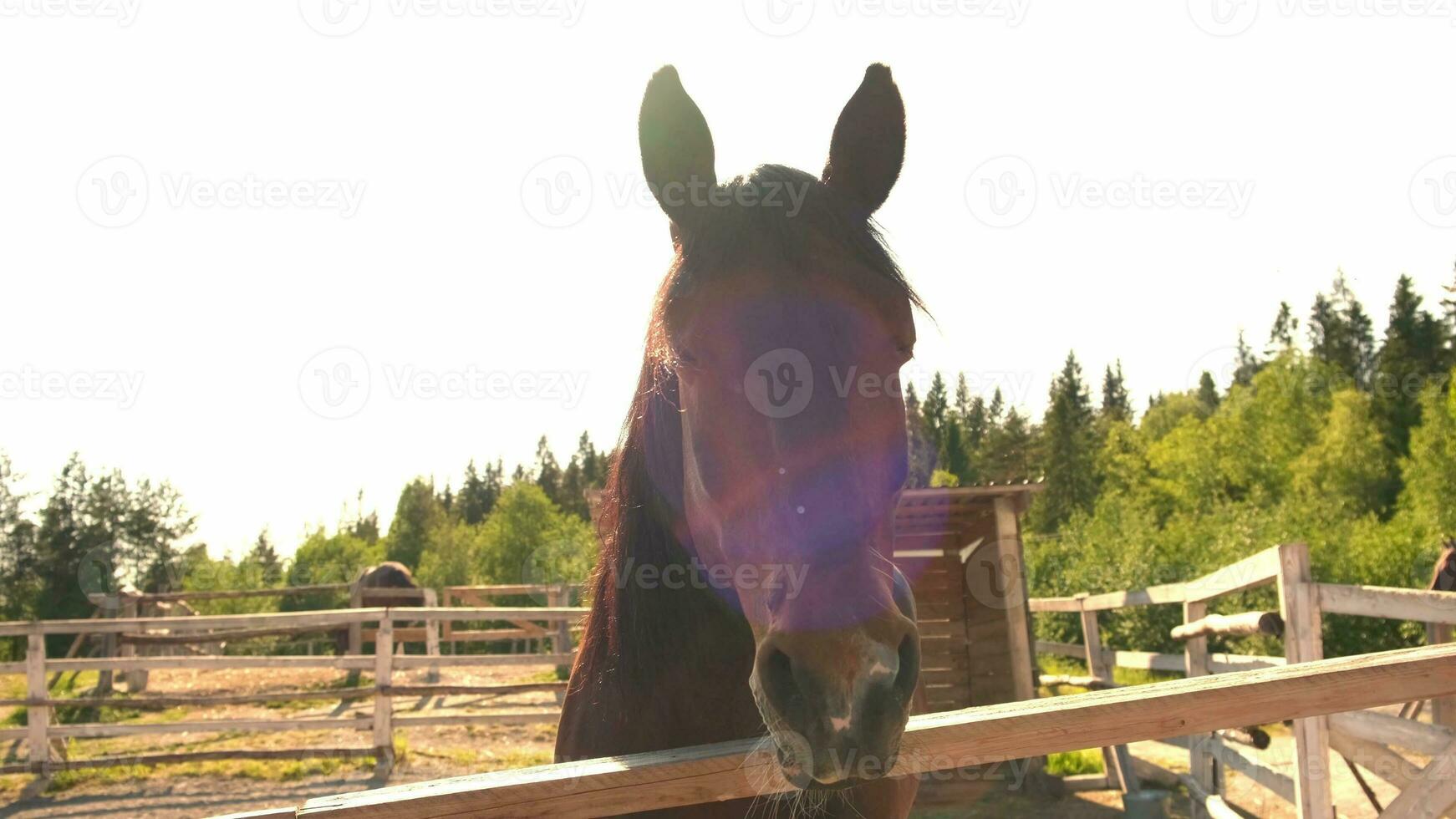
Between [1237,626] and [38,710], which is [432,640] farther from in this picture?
[1237,626]

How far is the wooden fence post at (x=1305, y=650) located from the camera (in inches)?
177

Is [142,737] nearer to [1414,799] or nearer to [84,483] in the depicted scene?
[1414,799]

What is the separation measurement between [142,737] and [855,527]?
15677 mm

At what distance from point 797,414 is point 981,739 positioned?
0.81 meters

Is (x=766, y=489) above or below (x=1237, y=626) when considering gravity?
above

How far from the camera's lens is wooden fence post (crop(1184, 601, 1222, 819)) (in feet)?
24.9

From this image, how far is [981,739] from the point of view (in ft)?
6.07

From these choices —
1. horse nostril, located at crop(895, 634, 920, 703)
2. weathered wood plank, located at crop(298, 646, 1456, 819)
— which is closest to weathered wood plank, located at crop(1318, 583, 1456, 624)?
weathered wood plank, located at crop(298, 646, 1456, 819)

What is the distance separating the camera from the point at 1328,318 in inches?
2200

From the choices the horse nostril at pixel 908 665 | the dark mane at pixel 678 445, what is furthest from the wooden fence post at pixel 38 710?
the horse nostril at pixel 908 665

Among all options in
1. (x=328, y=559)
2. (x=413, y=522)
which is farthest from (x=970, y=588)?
(x=413, y=522)

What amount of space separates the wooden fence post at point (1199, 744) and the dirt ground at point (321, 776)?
36cm

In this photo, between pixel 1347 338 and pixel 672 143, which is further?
pixel 1347 338

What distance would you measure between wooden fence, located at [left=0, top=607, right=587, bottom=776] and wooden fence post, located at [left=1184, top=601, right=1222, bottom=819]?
7.33 m
